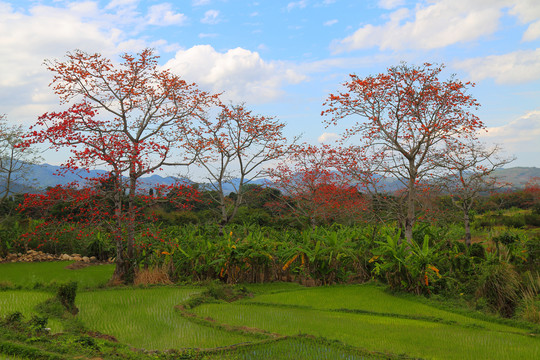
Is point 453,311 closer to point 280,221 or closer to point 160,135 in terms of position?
point 160,135

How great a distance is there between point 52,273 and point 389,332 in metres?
9.86

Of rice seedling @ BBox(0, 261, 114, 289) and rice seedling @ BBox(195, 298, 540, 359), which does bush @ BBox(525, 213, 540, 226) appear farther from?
rice seedling @ BBox(0, 261, 114, 289)

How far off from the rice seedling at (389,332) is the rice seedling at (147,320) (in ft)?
1.87

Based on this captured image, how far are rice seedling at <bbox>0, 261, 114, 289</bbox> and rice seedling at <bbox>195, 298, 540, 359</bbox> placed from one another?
4803 millimetres

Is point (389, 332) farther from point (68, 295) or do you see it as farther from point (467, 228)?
point (467, 228)

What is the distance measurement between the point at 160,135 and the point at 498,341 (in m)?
8.24

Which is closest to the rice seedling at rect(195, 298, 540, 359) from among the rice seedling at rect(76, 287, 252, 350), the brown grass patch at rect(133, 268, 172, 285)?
the rice seedling at rect(76, 287, 252, 350)

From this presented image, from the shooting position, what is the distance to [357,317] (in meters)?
6.08

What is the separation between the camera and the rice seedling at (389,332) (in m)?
4.49

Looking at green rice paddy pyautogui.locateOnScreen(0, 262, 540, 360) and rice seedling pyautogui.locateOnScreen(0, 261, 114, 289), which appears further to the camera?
rice seedling pyautogui.locateOnScreen(0, 261, 114, 289)

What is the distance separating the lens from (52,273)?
1145cm

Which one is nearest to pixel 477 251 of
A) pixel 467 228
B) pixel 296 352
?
pixel 467 228

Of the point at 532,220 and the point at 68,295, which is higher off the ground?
the point at 532,220

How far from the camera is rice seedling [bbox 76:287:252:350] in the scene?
15.6 ft
